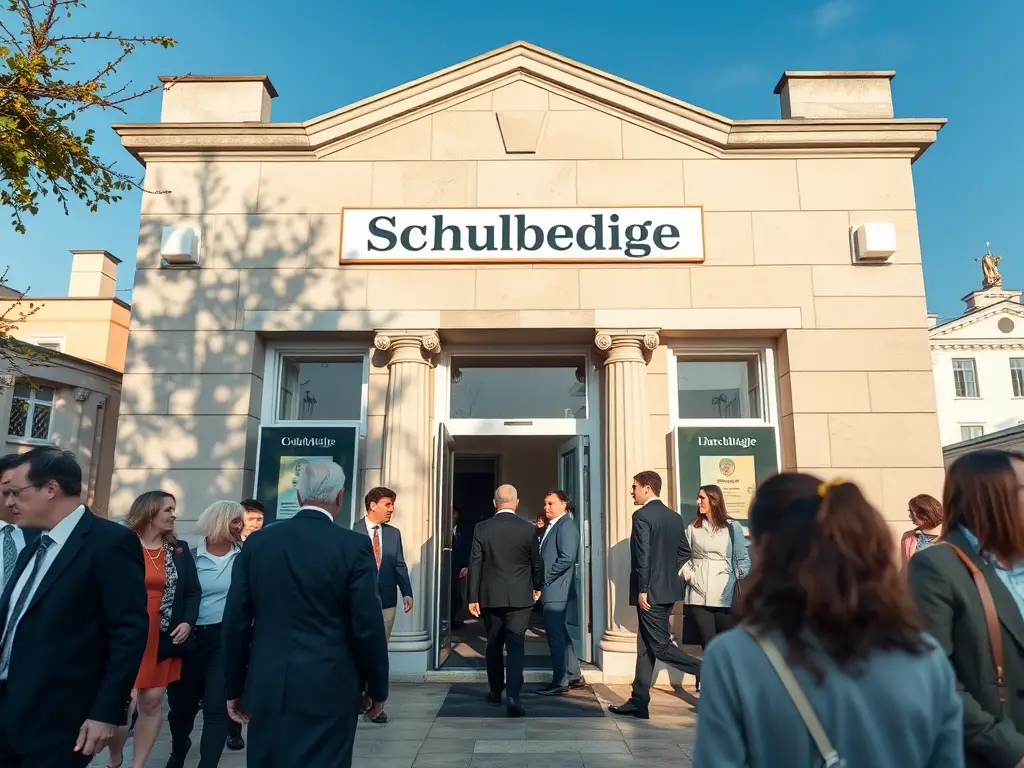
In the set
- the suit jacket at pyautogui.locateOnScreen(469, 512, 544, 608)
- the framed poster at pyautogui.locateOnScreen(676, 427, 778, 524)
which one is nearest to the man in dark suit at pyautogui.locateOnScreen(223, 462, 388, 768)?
the suit jacket at pyautogui.locateOnScreen(469, 512, 544, 608)

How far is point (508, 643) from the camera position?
6.17 metres

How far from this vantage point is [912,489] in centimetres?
745

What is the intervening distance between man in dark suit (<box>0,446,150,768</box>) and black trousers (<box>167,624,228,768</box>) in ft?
5.46

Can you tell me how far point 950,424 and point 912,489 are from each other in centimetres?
4388

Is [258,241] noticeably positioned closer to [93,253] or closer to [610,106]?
[610,106]

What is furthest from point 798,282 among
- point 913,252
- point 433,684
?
point 433,684

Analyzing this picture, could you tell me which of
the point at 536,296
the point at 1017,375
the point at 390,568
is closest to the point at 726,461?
the point at 536,296

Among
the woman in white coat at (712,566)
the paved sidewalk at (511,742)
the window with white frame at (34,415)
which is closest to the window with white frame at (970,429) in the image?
the woman in white coat at (712,566)

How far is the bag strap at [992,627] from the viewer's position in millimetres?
2020

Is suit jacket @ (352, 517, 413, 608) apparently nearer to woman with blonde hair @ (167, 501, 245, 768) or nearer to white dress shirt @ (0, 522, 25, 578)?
woman with blonde hair @ (167, 501, 245, 768)

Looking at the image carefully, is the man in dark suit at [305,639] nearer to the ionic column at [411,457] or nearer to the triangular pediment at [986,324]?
the ionic column at [411,457]

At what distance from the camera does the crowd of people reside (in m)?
1.45

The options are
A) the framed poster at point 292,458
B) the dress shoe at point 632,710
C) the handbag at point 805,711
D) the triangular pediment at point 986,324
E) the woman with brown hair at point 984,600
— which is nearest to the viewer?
the handbag at point 805,711

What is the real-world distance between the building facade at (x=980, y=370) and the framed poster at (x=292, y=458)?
45.5m
